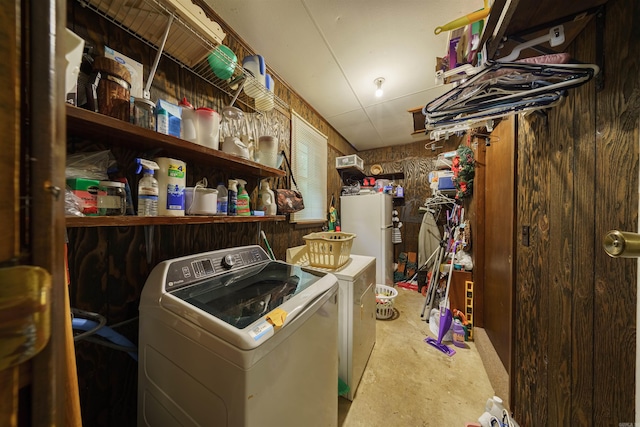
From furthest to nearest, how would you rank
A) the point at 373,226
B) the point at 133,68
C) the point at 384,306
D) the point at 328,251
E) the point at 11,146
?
the point at 373,226 → the point at 384,306 → the point at 328,251 → the point at 133,68 → the point at 11,146

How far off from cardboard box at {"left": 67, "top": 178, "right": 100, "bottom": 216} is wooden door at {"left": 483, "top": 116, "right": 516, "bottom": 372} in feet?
6.76

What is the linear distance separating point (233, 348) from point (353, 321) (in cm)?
102

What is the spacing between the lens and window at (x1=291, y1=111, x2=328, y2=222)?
7.19 feet

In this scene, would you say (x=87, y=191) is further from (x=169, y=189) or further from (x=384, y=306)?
(x=384, y=306)

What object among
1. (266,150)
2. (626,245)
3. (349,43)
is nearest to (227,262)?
(266,150)

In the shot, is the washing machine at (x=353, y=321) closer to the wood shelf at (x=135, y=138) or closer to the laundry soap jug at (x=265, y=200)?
the laundry soap jug at (x=265, y=200)

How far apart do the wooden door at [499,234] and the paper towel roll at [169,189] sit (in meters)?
1.86

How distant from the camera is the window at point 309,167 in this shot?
7.19 feet

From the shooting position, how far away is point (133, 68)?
0.94 m

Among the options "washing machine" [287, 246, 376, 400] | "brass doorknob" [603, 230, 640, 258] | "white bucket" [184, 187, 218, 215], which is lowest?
"washing machine" [287, 246, 376, 400]

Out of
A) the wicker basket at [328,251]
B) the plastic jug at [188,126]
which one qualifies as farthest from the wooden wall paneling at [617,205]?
the plastic jug at [188,126]

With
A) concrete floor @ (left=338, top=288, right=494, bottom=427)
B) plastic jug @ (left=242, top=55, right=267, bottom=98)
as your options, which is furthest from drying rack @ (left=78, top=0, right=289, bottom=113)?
concrete floor @ (left=338, top=288, right=494, bottom=427)

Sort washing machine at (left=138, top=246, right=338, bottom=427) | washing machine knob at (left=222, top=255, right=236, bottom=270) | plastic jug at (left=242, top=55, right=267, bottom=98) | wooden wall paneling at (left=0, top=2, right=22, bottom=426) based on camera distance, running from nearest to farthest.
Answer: wooden wall paneling at (left=0, top=2, right=22, bottom=426), washing machine at (left=138, top=246, right=338, bottom=427), washing machine knob at (left=222, top=255, right=236, bottom=270), plastic jug at (left=242, top=55, right=267, bottom=98)

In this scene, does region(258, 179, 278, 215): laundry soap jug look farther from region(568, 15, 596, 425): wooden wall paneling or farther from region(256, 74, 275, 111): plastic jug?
region(568, 15, 596, 425): wooden wall paneling
